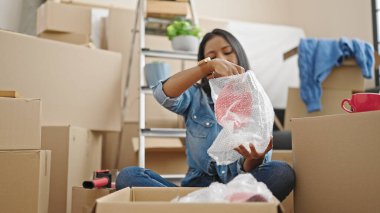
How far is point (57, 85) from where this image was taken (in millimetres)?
1645

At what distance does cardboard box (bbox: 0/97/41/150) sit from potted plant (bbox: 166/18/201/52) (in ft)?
3.03

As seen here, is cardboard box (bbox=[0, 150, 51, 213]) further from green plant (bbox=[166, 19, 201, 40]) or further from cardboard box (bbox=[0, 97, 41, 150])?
green plant (bbox=[166, 19, 201, 40])

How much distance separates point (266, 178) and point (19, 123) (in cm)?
65

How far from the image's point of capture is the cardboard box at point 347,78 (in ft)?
6.70

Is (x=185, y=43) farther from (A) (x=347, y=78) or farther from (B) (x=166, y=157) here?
(A) (x=347, y=78)

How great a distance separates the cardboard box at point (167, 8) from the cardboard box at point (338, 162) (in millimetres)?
1139

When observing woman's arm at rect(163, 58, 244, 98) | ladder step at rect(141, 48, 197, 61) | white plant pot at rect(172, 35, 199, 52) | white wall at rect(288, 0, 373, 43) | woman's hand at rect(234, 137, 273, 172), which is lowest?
woman's hand at rect(234, 137, 273, 172)

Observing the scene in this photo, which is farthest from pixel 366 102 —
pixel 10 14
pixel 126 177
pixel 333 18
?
pixel 333 18

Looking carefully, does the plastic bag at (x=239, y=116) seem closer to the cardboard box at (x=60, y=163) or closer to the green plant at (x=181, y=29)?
the cardboard box at (x=60, y=163)

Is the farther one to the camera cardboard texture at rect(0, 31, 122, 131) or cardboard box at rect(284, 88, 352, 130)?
cardboard box at rect(284, 88, 352, 130)

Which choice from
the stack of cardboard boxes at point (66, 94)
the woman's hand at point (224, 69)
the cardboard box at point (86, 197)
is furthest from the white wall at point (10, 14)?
the woman's hand at point (224, 69)

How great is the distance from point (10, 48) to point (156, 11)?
27.5 inches

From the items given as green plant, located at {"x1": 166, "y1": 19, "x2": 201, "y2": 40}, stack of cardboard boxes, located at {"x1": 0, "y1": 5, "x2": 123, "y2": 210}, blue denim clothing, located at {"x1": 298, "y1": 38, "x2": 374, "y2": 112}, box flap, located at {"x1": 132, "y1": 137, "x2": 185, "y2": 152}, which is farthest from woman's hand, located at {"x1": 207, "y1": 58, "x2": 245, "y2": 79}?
blue denim clothing, located at {"x1": 298, "y1": 38, "x2": 374, "y2": 112}

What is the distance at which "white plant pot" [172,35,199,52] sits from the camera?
1.89m
